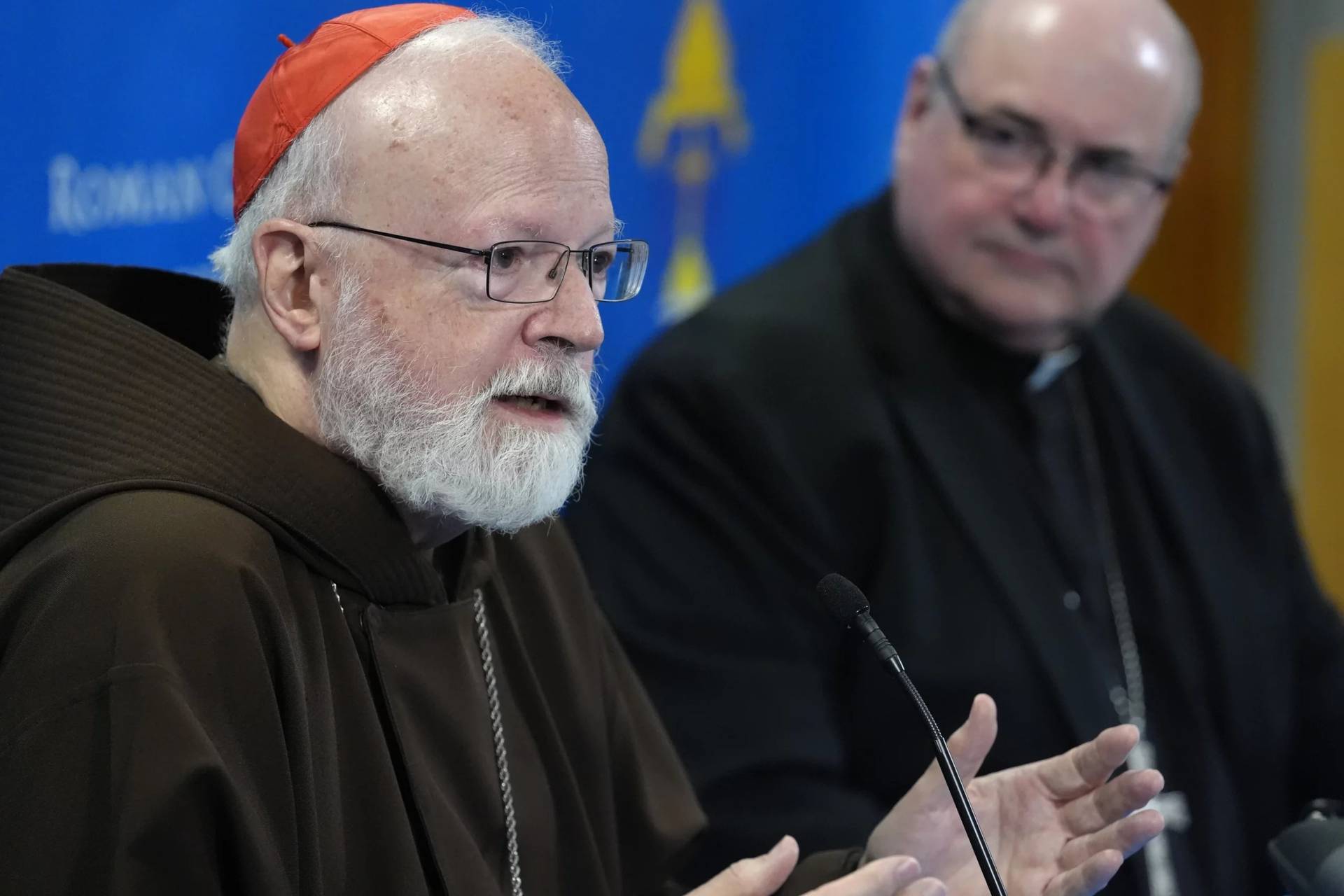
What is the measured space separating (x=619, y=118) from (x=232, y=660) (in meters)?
2.00

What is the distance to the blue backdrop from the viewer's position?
87.4 inches

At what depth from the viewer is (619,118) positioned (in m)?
3.25

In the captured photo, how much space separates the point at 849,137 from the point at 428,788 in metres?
2.55

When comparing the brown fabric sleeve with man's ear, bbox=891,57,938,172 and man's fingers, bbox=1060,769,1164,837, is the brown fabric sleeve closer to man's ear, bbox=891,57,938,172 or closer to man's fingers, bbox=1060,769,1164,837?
man's fingers, bbox=1060,769,1164,837

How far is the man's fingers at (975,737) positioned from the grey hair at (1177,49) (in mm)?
1313

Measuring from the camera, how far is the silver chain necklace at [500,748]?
1764 mm

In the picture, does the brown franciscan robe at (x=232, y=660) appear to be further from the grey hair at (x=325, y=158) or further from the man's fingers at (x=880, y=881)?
the man's fingers at (x=880, y=881)

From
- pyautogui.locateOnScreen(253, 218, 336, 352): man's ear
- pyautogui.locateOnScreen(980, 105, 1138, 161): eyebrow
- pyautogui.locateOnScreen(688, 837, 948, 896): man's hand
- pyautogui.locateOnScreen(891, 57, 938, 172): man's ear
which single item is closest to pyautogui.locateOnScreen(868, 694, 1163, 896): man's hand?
pyautogui.locateOnScreen(688, 837, 948, 896): man's hand

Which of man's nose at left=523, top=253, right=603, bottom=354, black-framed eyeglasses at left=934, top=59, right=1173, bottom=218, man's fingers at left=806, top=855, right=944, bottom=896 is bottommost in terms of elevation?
man's fingers at left=806, top=855, right=944, bottom=896

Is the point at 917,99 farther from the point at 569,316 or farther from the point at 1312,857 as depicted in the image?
the point at 1312,857

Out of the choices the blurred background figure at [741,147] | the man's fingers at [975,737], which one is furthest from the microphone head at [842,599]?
the blurred background figure at [741,147]

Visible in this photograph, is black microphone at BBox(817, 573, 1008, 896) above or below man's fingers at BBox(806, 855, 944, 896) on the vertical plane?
above

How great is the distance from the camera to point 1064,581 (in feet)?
9.08

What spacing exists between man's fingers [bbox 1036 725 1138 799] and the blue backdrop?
127cm
